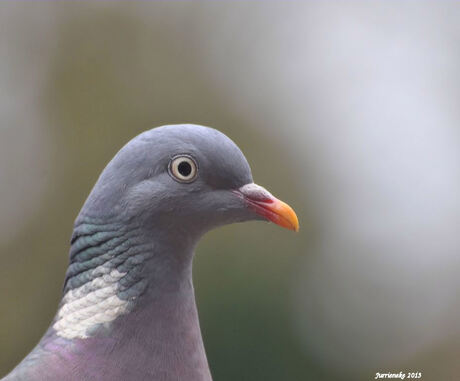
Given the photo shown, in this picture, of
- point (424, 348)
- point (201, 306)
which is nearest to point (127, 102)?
point (201, 306)

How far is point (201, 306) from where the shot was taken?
339 inches

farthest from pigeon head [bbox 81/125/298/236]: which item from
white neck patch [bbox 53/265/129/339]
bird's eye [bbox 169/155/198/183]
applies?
white neck patch [bbox 53/265/129/339]

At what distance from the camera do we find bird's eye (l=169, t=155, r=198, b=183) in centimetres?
331

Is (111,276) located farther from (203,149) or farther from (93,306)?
(203,149)

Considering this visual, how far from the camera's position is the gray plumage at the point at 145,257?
3.22 meters

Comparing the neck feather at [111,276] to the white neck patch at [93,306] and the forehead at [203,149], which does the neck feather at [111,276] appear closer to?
the white neck patch at [93,306]

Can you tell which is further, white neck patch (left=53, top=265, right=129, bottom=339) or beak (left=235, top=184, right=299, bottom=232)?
beak (left=235, top=184, right=299, bottom=232)

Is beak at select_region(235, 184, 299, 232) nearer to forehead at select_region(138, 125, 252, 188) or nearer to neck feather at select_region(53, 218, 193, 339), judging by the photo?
forehead at select_region(138, 125, 252, 188)

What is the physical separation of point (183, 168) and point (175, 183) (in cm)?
7

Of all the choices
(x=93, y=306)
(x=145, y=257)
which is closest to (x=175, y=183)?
(x=145, y=257)

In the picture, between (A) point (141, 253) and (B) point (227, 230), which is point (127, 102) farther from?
(A) point (141, 253)

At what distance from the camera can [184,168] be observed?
10.9ft

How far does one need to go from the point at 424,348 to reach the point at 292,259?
193 cm

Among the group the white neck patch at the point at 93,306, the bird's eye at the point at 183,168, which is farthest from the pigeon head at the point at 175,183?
the white neck patch at the point at 93,306
